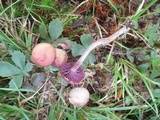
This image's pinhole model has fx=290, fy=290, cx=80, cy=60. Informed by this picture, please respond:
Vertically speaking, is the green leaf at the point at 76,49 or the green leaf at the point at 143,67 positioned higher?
the green leaf at the point at 76,49

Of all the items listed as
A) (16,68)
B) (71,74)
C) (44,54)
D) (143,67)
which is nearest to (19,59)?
(16,68)

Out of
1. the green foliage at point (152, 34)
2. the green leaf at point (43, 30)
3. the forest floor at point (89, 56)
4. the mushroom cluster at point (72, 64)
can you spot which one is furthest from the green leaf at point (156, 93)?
the green leaf at point (43, 30)

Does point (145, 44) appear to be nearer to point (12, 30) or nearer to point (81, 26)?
point (81, 26)

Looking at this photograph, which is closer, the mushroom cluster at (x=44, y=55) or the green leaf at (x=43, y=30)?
the mushroom cluster at (x=44, y=55)

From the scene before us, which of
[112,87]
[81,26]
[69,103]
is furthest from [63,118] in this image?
[81,26]

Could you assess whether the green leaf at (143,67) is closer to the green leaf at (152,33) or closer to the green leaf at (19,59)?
the green leaf at (152,33)

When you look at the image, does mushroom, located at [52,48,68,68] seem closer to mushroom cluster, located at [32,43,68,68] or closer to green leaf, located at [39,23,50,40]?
mushroom cluster, located at [32,43,68,68]

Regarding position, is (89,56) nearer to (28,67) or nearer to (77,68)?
(77,68)

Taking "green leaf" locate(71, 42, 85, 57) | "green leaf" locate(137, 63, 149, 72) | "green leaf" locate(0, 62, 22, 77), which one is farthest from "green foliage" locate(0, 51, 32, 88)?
"green leaf" locate(137, 63, 149, 72)
